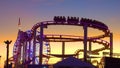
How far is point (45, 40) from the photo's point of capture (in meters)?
115

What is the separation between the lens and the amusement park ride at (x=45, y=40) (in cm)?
10321

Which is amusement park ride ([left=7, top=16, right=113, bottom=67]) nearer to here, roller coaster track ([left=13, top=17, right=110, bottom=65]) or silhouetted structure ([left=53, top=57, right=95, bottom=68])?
roller coaster track ([left=13, top=17, right=110, bottom=65])

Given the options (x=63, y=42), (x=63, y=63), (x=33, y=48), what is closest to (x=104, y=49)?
(x=63, y=42)

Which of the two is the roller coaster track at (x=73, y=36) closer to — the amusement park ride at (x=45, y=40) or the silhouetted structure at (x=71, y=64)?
the amusement park ride at (x=45, y=40)

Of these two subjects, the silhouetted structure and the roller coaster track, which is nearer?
the silhouetted structure

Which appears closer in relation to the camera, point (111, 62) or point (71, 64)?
point (71, 64)

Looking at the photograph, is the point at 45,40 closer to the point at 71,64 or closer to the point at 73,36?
the point at 73,36

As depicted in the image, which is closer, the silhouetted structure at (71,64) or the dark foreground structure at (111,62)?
the silhouetted structure at (71,64)

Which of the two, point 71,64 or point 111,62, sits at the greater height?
point 71,64

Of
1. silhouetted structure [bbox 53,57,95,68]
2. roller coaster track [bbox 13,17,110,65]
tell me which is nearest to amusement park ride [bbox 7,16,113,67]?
roller coaster track [bbox 13,17,110,65]

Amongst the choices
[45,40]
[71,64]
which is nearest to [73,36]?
[45,40]

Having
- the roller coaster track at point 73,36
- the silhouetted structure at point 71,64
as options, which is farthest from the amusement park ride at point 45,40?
the silhouetted structure at point 71,64

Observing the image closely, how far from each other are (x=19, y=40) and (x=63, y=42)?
1269 cm

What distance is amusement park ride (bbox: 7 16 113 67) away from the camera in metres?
103
